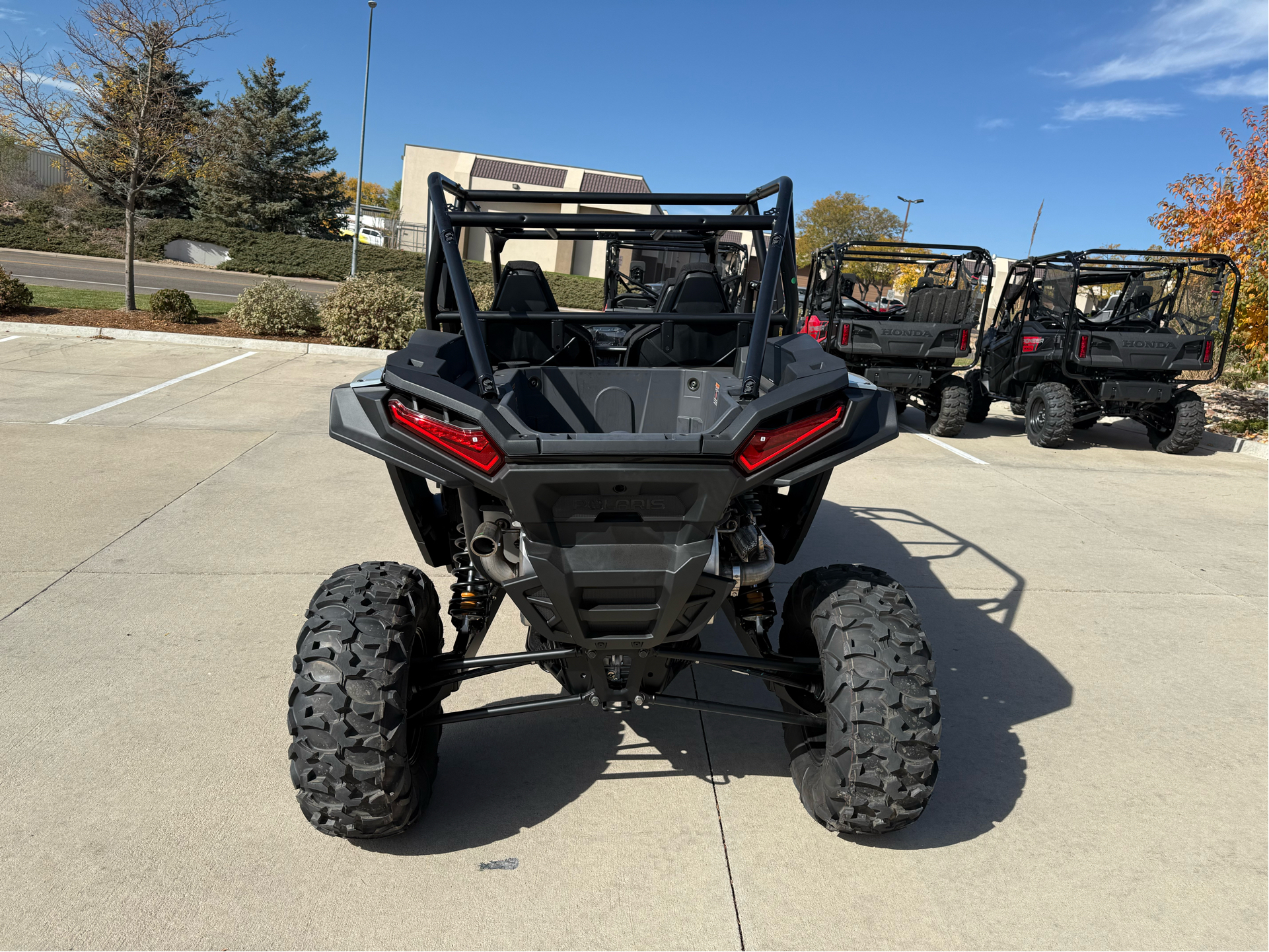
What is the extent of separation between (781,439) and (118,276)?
2558cm

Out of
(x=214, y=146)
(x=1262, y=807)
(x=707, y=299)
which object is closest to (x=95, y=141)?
(x=214, y=146)

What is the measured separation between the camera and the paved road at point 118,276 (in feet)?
66.0

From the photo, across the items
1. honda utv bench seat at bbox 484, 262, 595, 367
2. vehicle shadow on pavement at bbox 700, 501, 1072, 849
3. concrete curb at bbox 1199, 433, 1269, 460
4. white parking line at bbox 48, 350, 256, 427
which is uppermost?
honda utv bench seat at bbox 484, 262, 595, 367

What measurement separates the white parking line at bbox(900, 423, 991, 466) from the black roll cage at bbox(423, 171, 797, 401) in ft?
20.3

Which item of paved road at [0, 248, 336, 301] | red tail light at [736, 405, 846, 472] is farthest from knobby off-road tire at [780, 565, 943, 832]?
paved road at [0, 248, 336, 301]

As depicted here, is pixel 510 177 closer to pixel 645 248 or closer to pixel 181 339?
pixel 181 339

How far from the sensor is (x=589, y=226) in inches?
122

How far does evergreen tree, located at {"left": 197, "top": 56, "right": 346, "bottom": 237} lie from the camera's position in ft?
108

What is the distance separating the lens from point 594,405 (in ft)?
10.2

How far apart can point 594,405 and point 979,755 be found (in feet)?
6.20

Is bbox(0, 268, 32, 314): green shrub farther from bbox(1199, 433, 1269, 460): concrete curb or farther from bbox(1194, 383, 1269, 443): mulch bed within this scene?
bbox(1194, 383, 1269, 443): mulch bed

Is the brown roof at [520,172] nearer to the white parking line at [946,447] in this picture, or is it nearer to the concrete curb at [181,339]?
the concrete curb at [181,339]

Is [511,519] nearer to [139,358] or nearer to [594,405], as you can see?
[594,405]

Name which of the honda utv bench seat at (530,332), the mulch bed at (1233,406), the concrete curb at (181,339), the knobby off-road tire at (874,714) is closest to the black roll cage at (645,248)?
the honda utv bench seat at (530,332)
